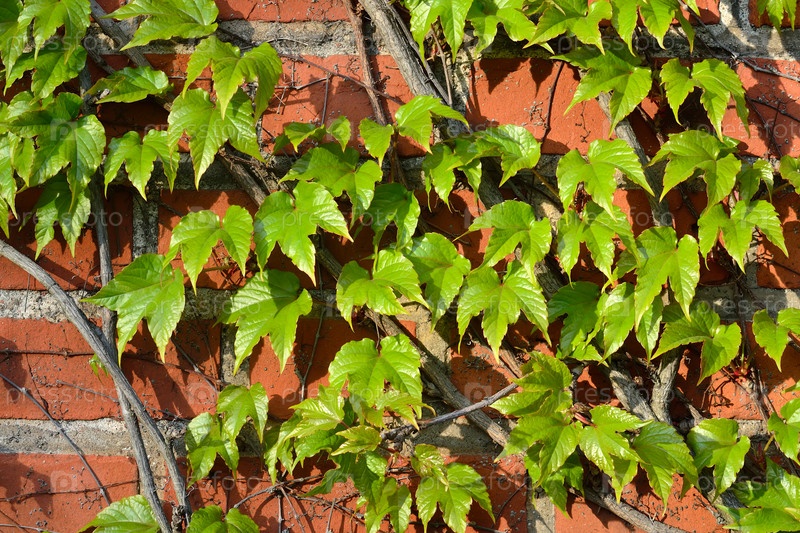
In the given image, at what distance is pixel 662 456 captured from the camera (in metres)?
1.05

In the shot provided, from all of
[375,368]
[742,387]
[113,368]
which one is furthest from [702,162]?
[113,368]

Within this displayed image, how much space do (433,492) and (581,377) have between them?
29cm

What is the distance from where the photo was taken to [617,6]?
3.45 ft

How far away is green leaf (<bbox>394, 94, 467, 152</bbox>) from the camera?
100 centimetres

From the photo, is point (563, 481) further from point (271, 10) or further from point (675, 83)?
point (271, 10)

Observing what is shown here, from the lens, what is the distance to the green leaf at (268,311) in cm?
103

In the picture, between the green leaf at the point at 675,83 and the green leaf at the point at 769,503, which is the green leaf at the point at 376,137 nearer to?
the green leaf at the point at 675,83

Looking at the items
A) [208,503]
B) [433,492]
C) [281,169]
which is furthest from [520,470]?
[281,169]

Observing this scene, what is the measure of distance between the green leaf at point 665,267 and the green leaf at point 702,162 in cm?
6

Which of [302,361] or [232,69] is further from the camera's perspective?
[302,361]

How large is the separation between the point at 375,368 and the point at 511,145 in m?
0.38

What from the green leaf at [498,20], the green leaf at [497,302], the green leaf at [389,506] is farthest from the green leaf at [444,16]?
the green leaf at [389,506]

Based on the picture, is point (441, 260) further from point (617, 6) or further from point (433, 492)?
point (617, 6)

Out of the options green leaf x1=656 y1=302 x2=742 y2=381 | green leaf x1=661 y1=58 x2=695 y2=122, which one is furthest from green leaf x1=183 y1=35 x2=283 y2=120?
green leaf x1=656 y1=302 x2=742 y2=381
